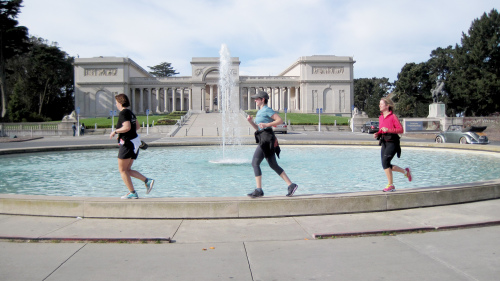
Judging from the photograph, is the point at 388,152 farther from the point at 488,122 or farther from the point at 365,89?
the point at 365,89

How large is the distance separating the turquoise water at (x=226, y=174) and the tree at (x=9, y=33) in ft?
161

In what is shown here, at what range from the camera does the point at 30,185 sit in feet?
32.9

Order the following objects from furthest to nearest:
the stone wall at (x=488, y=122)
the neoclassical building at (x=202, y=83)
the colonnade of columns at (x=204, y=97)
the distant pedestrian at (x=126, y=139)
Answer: the colonnade of columns at (x=204, y=97), the neoclassical building at (x=202, y=83), the stone wall at (x=488, y=122), the distant pedestrian at (x=126, y=139)

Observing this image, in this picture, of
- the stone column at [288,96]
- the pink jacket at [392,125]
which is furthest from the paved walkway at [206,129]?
the stone column at [288,96]

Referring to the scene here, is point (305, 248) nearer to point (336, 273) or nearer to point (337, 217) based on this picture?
point (336, 273)

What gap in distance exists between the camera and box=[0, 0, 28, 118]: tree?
5697 centimetres

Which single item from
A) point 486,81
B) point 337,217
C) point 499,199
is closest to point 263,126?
point 337,217

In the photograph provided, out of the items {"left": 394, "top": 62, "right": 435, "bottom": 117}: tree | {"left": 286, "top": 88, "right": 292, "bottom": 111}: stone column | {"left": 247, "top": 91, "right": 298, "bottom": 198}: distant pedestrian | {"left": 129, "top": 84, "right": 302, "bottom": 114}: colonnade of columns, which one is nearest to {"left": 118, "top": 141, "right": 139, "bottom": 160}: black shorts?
{"left": 247, "top": 91, "right": 298, "bottom": 198}: distant pedestrian

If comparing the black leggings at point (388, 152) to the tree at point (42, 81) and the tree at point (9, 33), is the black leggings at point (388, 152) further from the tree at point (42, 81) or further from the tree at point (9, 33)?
the tree at point (42, 81)

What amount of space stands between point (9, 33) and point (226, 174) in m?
58.9

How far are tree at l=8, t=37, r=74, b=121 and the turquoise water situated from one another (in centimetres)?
5746

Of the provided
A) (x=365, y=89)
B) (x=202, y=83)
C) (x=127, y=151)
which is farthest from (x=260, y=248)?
(x=365, y=89)

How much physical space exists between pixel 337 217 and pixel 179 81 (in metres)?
91.9

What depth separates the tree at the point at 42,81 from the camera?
75.6 metres
